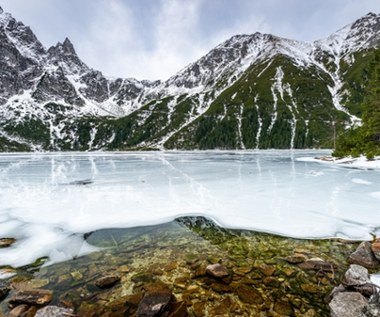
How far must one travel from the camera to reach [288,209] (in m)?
15.2

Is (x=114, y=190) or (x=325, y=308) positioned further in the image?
(x=114, y=190)

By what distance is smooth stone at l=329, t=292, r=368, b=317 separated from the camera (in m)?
5.97

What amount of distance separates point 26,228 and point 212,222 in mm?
9276

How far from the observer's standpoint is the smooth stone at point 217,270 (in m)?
8.13

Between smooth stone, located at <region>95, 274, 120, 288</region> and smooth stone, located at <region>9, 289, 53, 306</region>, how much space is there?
127 centimetres

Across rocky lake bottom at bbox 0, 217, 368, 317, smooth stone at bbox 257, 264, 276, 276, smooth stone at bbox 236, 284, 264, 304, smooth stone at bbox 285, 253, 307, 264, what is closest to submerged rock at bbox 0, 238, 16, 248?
rocky lake bottom at bbox 0, 217, 368, 317

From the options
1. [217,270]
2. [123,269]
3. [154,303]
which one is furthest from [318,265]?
[123,269]

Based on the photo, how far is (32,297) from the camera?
686 cm

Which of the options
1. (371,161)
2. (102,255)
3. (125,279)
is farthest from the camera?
(371,161)

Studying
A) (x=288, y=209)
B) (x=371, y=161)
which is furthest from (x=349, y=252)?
(x=371, y=161)

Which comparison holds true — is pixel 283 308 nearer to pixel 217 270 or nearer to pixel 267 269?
pixel 267 269

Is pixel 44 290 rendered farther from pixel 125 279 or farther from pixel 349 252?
pixel 349 252

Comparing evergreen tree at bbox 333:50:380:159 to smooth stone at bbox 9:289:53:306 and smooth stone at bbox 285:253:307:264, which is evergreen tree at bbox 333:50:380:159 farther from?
smooth stone at bbox 9:289:53:306

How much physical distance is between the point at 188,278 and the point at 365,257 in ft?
19.7
